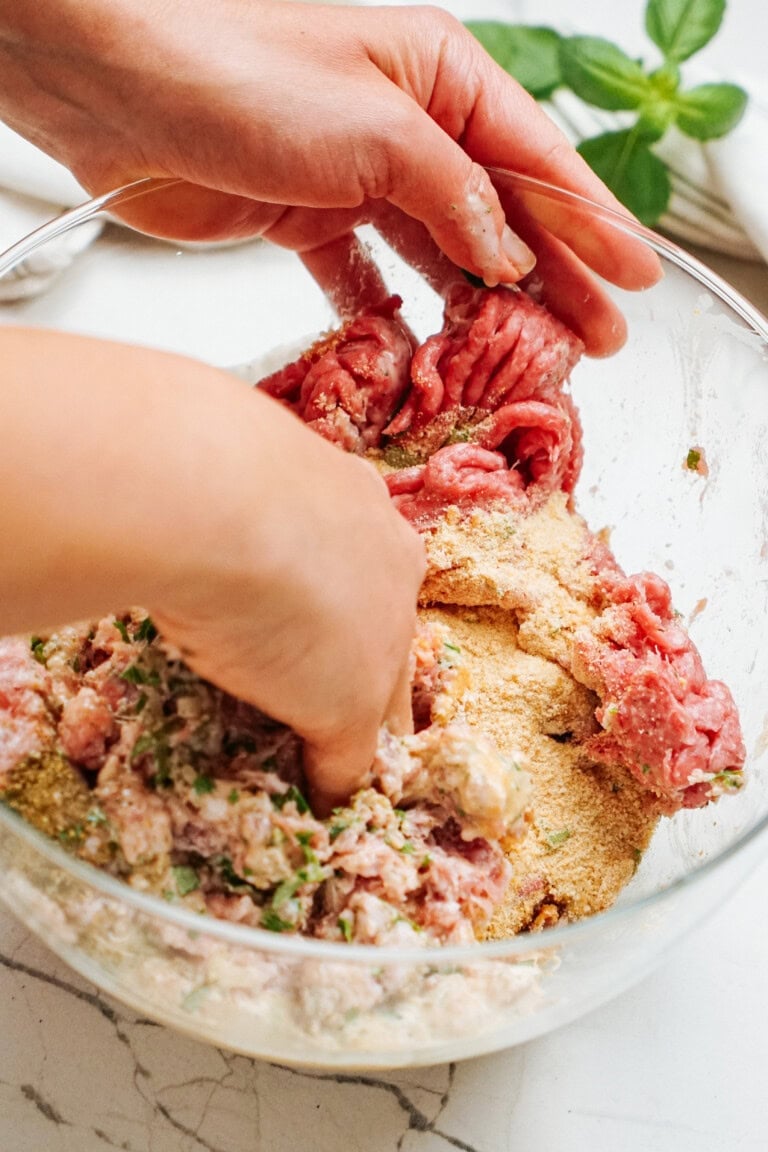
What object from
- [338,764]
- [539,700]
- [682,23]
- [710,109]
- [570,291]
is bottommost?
[539,700]

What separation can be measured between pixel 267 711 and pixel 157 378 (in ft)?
1.11

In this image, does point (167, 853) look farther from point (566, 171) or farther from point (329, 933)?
point (566, 171)

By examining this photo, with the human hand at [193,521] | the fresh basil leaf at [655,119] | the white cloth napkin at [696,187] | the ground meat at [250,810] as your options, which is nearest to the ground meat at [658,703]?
the ground meat at [250,810]

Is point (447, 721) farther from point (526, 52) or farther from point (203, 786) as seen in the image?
point (526, 52)

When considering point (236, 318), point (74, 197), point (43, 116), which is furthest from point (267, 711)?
point (74, 197)

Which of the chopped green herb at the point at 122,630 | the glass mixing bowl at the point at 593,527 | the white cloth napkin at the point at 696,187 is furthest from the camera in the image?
the white cloth napkin at the point at 696,187

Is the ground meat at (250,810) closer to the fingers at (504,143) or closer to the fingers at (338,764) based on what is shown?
the fingers at (338,764)

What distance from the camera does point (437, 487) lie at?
1475 millimetres

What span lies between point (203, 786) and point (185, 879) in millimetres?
91

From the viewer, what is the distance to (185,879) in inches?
41.6

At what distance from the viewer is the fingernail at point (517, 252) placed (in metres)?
1.56

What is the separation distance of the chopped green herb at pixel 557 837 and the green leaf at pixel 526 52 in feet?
5.04

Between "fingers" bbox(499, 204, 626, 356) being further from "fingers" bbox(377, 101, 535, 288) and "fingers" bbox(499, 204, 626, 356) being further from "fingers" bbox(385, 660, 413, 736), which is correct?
"fingers" bbox(385, 660, 413, 736)

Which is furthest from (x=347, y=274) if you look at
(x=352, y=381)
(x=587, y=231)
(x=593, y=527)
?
(x=593, y=527)
